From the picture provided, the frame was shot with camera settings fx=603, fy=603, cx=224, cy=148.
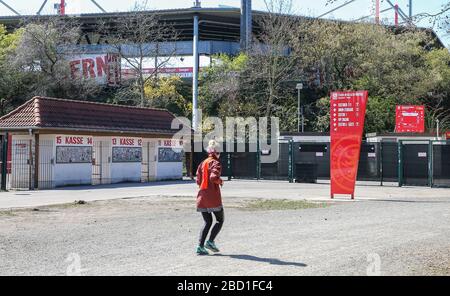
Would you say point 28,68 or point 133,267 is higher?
point 28,68

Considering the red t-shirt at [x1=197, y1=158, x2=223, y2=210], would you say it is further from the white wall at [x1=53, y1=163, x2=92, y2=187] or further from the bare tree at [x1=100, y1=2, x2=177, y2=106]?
the bare tree at [x1=100, y1=2, x2=177, y2=106]

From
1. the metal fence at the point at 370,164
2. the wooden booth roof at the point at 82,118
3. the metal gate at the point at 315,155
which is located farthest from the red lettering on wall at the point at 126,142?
the metal gate at the point at 315,155

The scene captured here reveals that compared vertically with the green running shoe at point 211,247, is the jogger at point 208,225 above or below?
above

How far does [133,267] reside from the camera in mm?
8617

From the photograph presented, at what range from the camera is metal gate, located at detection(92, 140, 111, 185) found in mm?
31500

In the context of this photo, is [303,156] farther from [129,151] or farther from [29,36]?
[29,36]

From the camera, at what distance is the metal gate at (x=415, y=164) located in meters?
30.7

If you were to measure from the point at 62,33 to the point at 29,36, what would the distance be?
15.6 feet

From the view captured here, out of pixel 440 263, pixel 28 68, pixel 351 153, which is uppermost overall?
pixel 28 68

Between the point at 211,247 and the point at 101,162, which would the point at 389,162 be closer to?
the point at 101,162

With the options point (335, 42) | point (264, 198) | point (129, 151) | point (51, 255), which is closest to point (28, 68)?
point (129, 151)

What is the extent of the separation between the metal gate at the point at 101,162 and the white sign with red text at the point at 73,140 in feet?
2.34

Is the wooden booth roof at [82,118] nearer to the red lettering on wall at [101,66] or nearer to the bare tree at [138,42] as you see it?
the bare tree at [138,42]
